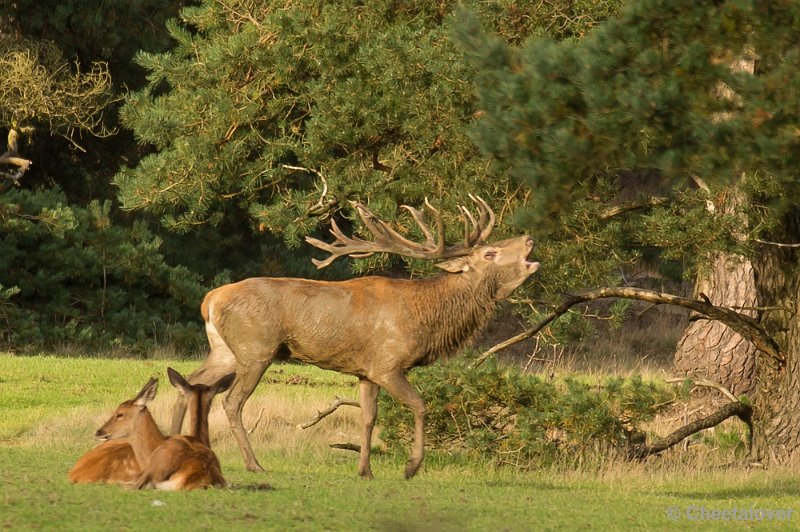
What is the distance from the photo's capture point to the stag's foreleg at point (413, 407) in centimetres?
1173

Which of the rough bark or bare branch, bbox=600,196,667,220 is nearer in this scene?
bare branch, bbox=600,196,667,220

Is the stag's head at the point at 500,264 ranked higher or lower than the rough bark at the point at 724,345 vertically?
higher

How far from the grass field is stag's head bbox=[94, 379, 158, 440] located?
471 millimetres

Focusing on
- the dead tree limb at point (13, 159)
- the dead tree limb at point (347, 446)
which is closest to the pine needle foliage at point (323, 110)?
the dead tree limb at point (347, 446)

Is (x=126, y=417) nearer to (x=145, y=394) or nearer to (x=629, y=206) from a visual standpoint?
(x=145, y=394)

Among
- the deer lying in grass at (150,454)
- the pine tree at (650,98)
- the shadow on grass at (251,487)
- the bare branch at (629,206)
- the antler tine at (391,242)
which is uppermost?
the pine tree at (650,98)

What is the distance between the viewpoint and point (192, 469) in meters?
9.48

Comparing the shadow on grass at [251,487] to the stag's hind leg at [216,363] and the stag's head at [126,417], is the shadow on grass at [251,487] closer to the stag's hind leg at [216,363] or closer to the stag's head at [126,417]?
the stag's head at [126,417]

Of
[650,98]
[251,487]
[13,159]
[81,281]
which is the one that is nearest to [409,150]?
[650,98]

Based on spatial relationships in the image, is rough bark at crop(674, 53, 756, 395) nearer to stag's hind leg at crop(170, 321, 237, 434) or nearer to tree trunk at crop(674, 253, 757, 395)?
tree trunk at crop(674, 253, 757, 395)

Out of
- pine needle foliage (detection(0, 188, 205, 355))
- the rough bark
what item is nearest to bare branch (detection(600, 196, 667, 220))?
the rough bark

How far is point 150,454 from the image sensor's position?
9.79m

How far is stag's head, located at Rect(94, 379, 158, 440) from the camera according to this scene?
10156 mm

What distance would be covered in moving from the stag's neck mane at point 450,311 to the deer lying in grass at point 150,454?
2.47m
